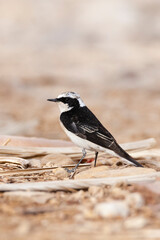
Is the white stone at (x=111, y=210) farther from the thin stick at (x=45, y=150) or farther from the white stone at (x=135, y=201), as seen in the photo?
the thin stick at (x=45, y=150)

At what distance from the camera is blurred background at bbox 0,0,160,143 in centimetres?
1081

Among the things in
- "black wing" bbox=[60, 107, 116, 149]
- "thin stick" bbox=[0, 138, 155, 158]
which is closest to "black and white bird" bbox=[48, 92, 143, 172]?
"black wing" bbox=[60, 107, 116, 149]

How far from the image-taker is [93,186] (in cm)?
391

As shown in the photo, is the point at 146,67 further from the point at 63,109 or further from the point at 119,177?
the point at 119,177

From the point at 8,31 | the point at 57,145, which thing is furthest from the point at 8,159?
the point at 8,31

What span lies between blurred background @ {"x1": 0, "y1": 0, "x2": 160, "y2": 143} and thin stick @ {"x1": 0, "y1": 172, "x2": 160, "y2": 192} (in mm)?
4450

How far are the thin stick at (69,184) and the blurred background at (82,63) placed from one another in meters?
4.45

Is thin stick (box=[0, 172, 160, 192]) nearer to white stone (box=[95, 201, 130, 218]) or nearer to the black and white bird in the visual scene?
white stone (box=[95, 201, 130, 218])

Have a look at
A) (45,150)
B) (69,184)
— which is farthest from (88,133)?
(69,184)

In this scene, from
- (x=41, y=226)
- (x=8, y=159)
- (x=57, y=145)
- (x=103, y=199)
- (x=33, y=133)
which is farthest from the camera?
(x=33, y=133)

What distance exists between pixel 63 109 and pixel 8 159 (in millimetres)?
827

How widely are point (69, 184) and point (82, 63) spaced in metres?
15.6

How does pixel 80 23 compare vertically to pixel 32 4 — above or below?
below

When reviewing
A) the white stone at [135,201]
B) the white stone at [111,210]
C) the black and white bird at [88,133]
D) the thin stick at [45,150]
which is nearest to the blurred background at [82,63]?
the thin stick at [45,150]
